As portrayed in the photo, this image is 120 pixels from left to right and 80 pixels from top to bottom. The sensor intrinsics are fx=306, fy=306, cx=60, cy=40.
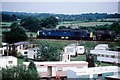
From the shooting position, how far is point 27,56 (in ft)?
16.1

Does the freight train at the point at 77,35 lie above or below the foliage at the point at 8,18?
below

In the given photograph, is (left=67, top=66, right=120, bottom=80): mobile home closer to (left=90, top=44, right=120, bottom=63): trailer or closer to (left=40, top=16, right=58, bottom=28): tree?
(left=90, top=44, right=120, bottom=63): trailer

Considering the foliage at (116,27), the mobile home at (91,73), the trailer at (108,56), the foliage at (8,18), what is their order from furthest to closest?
the foliage at (8,18) → the foliage at (116,27) → the trailer at (108,56) → the mobile home at (91,73)

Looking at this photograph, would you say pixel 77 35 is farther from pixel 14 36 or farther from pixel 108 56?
pixel 108 56

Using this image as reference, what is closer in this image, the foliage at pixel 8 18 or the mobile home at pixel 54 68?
the mobile home at pixel 54 68

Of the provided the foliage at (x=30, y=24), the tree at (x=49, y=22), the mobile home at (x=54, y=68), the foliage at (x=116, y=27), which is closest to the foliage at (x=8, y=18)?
the foliage at (x=30, y=24)

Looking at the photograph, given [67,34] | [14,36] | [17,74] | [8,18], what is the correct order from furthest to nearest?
[8,18] → [67,34] → [14,36] → [17,74]

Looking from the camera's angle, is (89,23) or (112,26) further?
(89,23)

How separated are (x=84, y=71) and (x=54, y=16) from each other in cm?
622

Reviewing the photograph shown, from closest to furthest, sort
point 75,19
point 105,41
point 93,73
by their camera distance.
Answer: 1. point 93,73
2. point 105,41
3. point 75,19

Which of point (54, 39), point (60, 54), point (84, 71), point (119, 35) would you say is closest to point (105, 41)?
point (119, 35)

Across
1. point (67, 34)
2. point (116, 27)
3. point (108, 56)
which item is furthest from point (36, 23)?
point (108, 56)

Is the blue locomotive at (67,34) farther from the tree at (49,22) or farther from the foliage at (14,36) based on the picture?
the tree at (49,22)

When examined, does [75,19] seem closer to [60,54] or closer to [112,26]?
[112,26]
